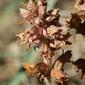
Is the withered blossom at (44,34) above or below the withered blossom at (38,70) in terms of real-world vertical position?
above

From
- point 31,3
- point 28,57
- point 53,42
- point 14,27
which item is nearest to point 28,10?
point 31,3

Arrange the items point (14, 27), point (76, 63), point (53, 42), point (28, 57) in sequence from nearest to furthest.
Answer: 1. point (53, 42)
2. point (76, 63)
3. point (28, 57)
4. point (14, 27)

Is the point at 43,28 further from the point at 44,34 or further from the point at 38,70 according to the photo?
the point at 38,70

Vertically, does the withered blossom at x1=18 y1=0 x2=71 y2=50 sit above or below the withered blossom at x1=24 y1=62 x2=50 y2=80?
above

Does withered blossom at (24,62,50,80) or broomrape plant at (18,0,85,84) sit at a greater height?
broomrape plant at (18,0,85,84)

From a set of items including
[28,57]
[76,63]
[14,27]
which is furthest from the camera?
[14,27]

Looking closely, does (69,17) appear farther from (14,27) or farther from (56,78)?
(14,27)

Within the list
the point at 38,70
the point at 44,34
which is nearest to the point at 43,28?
the point at 44,34

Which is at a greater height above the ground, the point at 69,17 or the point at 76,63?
the point at 69,17

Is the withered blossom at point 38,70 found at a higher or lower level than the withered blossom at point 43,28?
lower

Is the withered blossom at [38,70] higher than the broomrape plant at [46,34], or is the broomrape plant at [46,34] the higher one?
the broomrape plant at [46,34]

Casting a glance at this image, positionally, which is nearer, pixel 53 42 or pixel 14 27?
pixel 53 42
